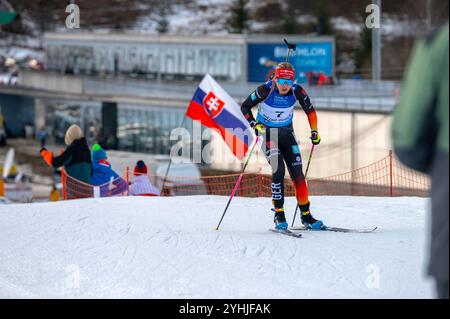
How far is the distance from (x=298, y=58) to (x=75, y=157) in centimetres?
2958

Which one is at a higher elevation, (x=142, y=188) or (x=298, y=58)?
(x=298, y=58)

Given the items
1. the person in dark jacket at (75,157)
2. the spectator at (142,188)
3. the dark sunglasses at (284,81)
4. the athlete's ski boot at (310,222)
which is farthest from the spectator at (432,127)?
the spectator at (142,188)

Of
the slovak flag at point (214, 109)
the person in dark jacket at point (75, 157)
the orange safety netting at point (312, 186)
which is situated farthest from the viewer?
the orange safety netting at point (312, 186)

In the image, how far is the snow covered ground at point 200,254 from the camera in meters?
6.04

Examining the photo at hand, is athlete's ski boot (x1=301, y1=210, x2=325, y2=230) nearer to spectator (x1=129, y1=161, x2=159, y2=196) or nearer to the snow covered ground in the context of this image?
the snow covered ground

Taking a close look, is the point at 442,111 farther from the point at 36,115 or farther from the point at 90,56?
the point at 36,115

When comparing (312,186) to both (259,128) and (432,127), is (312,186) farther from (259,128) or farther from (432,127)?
(432,127)

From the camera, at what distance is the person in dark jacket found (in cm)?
1193

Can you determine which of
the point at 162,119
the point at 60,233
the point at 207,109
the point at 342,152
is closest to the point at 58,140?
the point at 162,119

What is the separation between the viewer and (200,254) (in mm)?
7191

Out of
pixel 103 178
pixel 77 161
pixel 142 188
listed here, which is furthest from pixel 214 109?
pixel 77 161

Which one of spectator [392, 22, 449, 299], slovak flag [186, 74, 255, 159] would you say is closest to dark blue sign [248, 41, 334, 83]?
slovak flag [186, 74, 255, 159]

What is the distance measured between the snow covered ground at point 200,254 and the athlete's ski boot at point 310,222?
23 cm

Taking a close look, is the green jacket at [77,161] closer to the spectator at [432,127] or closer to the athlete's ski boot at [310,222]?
the athlete's ski boot at [310,222]
